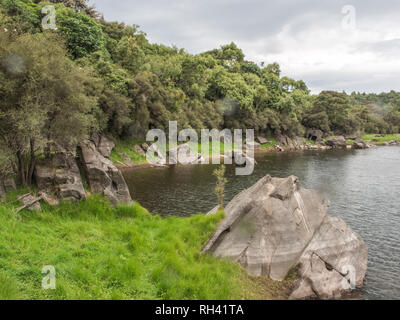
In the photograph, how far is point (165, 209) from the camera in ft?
89.0

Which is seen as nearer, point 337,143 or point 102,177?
point 102,177

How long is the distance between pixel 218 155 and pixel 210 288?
58315mm

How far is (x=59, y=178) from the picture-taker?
1888 cm

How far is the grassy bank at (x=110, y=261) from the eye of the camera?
10.3 m

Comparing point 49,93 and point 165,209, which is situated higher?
point 49,93

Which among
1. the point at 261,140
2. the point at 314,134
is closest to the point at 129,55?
the point at 261,140

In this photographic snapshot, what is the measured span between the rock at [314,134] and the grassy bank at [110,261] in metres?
113

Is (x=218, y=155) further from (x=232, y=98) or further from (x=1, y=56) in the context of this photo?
(x=1, y=56)

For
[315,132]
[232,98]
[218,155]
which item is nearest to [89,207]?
[218,155]

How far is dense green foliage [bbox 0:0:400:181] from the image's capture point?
646 inches

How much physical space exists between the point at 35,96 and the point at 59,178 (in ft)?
19.5
